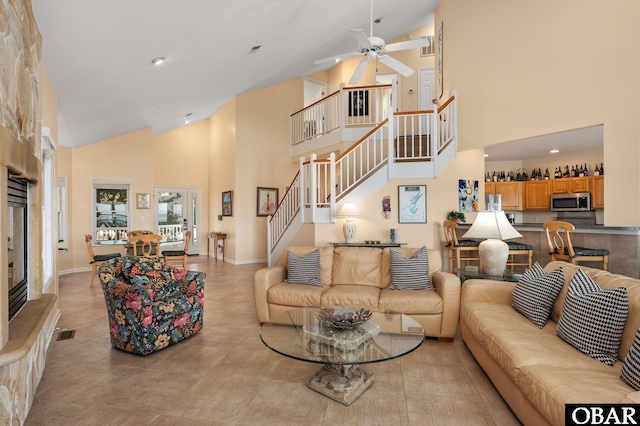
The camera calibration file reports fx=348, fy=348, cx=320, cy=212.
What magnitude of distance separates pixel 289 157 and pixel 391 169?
4.03 metres

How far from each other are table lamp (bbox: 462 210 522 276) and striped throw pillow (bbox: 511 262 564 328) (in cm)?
85

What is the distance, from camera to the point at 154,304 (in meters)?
3.20

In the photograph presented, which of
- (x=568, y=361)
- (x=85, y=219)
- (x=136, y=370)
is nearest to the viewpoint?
(x=568, y=361)

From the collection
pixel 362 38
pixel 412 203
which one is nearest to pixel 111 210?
pixel 412 203

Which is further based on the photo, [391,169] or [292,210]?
[292,210]

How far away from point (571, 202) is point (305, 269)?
6250 millimetres

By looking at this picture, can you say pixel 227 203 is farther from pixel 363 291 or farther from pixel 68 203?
pixel 363 291

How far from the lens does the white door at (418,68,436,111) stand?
885 centimetres

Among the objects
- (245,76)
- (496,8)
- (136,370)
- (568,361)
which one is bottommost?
(136,370)

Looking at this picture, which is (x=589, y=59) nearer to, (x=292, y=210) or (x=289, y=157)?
(x=292, y=210)

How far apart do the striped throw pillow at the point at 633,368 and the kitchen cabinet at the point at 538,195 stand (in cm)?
701

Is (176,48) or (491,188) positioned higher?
(176,48)

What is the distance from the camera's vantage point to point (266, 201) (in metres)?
9.13

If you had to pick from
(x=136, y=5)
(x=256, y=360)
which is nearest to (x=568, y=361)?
(x=256, y=360)
